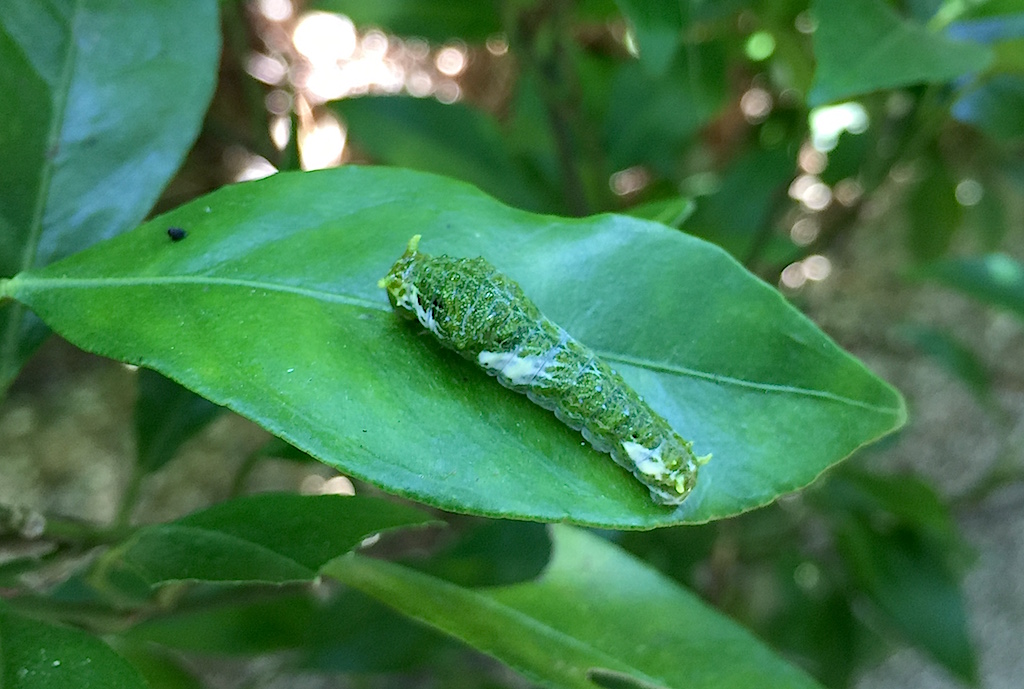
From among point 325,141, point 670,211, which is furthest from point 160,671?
point 325,141

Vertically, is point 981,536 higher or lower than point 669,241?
lower

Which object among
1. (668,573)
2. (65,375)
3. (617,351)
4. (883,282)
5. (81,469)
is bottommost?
(81,469)

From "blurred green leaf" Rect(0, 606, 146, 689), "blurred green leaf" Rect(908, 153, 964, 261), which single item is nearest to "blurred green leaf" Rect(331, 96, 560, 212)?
"blurred green leaf" Rect(0, 606, 146, 689)

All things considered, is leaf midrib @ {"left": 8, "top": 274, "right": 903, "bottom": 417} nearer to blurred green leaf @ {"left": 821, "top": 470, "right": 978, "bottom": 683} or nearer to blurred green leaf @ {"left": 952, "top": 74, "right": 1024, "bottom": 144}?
blurred green leaf @ {"left": 952, "top": 74, "right": 1024, "bottom": 144}

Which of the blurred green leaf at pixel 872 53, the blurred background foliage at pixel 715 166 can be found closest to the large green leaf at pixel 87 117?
the blurred background foliage at pixel 715 166

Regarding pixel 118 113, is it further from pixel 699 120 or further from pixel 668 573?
pixel 668 573

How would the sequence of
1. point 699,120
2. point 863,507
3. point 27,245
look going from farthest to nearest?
point 863,507 → point 699,120 → point 27,245

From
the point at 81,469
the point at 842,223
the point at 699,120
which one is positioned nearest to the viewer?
the point at 842,223

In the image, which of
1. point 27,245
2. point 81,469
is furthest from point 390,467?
point 81,469

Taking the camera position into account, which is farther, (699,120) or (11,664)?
(699,120)
